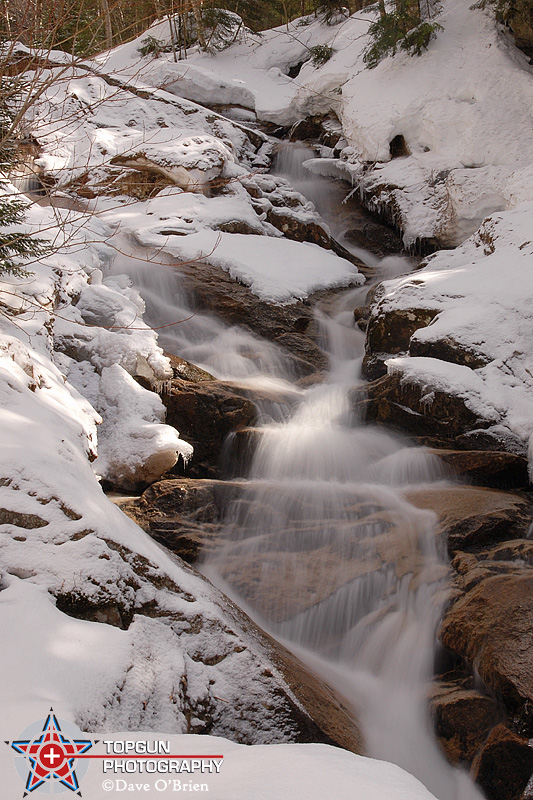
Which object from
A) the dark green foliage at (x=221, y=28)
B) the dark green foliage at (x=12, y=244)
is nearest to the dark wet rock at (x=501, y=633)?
the dark green foliage at (x=12, y=244)

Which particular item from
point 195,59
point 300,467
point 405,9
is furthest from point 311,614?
point 195,59

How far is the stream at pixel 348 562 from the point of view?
2.95 metres

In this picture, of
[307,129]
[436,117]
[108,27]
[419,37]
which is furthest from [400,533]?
[307,129]

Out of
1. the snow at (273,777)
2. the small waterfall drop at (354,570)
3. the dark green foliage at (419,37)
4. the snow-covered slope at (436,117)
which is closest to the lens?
the snow at (273,777)

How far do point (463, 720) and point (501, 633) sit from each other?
46 centimetres

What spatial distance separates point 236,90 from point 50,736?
1590 centimetres

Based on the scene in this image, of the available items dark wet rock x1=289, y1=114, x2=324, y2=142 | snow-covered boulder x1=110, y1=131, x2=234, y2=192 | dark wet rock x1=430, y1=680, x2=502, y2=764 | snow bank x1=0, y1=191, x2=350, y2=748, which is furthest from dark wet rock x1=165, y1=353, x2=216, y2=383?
dark wet rock x1=289, y1=114, x2=324, y2=142

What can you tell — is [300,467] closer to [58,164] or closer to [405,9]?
[58,164]

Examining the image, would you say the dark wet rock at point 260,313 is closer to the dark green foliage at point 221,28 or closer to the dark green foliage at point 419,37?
the dark green foliage at point 419,37

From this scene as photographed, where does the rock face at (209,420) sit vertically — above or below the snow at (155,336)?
below

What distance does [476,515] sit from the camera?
151 inches

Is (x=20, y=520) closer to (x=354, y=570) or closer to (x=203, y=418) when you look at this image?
(x=354, y=570)

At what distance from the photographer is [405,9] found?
11.3 m

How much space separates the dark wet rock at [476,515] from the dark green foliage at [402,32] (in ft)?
34.8
